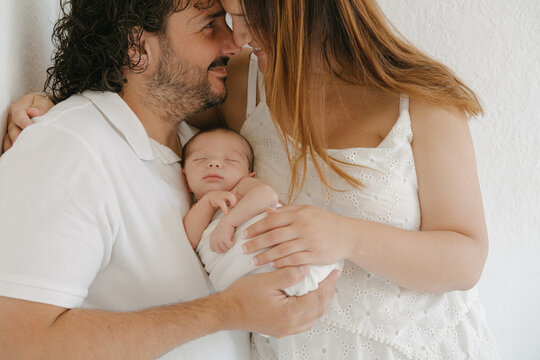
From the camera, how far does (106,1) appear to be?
141 centimetres

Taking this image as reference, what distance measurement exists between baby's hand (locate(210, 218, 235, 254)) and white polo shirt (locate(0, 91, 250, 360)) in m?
0.08

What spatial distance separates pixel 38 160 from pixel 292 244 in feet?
1.97

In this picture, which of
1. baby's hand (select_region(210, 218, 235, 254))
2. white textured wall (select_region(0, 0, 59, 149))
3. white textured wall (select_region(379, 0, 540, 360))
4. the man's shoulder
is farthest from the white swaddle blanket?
white textured wall (select_region(379, 0, 540, 360))

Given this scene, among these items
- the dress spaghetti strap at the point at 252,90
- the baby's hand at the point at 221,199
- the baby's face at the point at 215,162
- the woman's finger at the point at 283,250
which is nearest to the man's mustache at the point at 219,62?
the dress spaghetti strap at the point at 252,90

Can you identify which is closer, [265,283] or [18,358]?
[18,358]

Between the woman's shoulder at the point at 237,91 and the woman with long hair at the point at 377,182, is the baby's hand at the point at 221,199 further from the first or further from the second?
the woman's shoulder at the point at 237,91

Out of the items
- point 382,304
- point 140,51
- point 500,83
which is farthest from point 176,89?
point 500,83

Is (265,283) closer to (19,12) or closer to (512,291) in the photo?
(19,12)

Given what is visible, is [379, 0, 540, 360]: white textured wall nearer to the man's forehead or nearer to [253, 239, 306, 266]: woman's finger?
the man's forehead

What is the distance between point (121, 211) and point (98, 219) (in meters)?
0.10

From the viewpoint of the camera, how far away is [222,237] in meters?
1.25

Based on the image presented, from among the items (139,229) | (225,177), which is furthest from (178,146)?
(139,229)

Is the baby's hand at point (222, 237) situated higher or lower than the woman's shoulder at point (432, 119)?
lower

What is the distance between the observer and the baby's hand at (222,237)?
1.24 m
